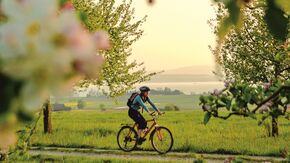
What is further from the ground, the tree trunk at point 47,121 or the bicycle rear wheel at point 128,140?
the tree trunk at point 47,121

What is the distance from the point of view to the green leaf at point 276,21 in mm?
1367

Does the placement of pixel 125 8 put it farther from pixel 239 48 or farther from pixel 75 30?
pixel 75 30

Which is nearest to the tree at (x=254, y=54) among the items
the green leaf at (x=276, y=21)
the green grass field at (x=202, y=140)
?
the green grass field at (x=202, y=140)

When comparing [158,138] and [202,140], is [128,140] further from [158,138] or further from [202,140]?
[202,140]

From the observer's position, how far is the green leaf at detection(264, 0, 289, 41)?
4.49 ft

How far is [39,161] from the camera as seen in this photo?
42.9 ft

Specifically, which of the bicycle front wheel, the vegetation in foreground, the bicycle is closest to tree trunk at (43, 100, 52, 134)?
the bicycle

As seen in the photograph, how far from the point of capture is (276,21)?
1386 mm

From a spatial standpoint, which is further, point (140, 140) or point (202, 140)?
point (202, 140)

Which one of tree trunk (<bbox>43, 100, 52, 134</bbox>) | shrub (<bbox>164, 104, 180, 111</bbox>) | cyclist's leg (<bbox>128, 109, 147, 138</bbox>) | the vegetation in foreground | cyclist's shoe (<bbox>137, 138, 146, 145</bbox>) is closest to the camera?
the vegetation in foreground

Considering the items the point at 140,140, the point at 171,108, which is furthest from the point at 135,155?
the point at 171,108

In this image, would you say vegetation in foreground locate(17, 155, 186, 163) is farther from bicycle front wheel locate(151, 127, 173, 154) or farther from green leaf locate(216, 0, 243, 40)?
green leaf locate(216, 0, 243, 40)

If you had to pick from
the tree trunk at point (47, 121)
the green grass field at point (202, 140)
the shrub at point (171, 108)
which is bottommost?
the green grass field at point (202, 140)

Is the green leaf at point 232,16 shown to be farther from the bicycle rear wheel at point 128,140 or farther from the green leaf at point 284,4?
the bicycle rear wheel at point 128,140
